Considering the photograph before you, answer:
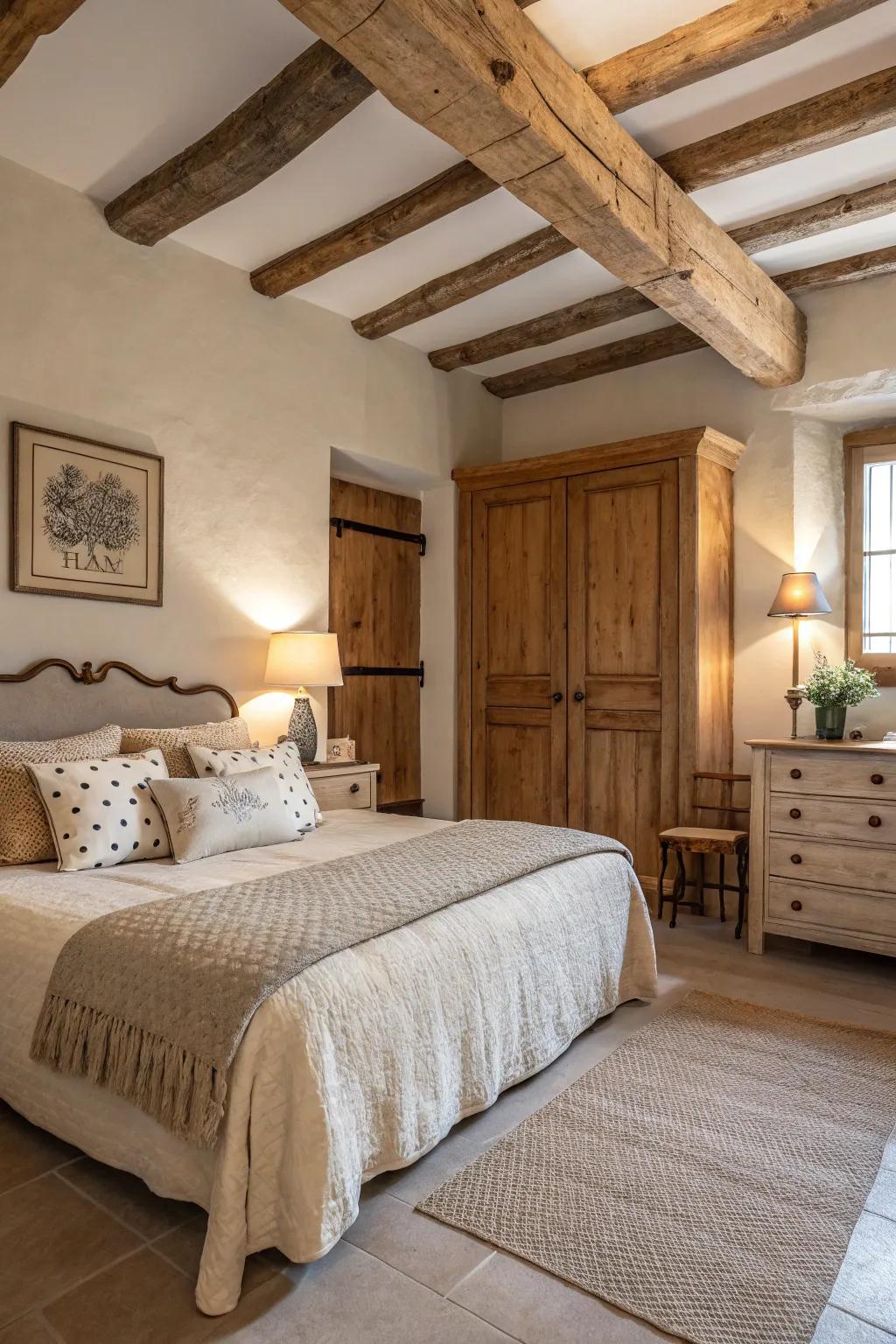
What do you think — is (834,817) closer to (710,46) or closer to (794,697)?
(794,697)

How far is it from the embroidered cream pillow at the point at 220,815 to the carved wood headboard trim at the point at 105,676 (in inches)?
27.5

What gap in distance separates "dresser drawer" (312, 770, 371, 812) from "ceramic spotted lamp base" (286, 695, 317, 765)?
17cm

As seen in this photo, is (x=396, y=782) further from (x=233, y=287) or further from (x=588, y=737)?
(x=233, y=287)

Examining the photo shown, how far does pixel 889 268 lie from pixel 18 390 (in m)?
3.50

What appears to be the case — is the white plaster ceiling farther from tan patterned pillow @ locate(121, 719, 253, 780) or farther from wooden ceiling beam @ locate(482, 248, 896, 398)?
tan patterned pillow @ locate(121, 719, 253, 780)

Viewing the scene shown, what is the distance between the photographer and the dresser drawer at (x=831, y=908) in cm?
323

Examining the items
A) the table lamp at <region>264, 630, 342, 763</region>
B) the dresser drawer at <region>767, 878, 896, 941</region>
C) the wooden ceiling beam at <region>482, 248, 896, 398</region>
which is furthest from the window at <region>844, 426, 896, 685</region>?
the table lamp at <region>264, 630, 342, 763</region>

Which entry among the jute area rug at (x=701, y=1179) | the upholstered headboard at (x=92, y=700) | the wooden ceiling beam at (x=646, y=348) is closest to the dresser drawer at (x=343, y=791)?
the upholstered headboard at (x=92, y=700)

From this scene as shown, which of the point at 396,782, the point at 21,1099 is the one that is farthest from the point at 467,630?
the point at 21,1099

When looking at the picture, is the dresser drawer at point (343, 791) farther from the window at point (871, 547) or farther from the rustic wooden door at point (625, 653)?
the window at point (871, 547)

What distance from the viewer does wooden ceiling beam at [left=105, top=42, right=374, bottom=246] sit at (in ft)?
8.04

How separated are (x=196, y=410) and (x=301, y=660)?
110 cm

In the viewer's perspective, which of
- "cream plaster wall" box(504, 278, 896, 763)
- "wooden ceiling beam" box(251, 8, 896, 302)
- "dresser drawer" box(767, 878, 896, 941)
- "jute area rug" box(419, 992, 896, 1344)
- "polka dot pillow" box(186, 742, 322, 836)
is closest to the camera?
"jute area rug" box(419, 992, 896, 1344)

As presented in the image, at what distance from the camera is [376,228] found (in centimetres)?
332
